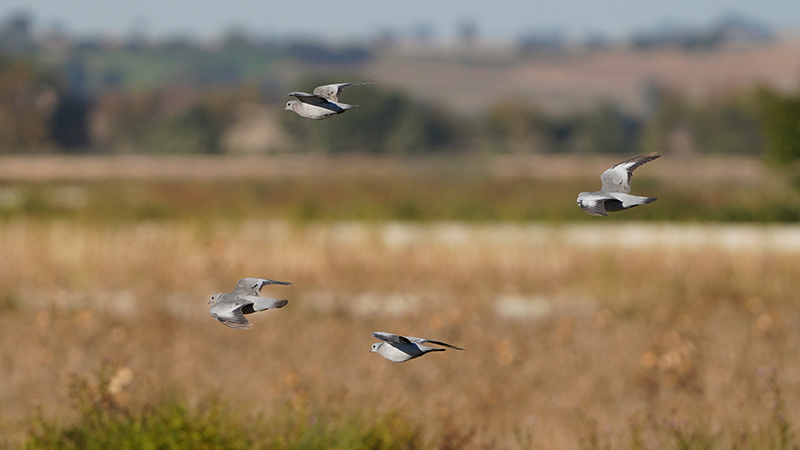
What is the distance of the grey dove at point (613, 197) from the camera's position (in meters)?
1.33

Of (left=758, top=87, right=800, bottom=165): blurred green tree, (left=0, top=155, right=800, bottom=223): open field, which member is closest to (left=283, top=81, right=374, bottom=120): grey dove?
(left=0, top=155, right=800, bottom=223): open field

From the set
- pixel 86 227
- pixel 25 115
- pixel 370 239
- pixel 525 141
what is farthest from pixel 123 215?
pixel 525 141

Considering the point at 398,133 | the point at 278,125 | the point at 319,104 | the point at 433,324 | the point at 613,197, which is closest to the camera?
the point at 613,197

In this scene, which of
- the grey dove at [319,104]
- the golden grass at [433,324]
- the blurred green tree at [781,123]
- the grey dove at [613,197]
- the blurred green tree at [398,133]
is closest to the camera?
the grey dove at [613,197]

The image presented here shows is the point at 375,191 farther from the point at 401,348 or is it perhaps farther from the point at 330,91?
the point at 401,348

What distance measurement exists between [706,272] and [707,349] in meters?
3.34

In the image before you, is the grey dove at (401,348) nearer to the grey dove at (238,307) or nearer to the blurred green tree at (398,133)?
the grey dove at (238,307)

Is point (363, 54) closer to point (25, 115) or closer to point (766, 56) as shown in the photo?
point (766, 56)

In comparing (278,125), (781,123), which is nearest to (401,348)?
(781,123)

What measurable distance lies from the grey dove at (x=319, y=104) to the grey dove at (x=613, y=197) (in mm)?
407

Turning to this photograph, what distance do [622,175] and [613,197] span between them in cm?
15

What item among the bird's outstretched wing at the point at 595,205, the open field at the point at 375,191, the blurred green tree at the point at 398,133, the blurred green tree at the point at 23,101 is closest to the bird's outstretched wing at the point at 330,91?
the bird's outstretched wing at the point at 595,205

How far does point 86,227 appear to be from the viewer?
1566 cm

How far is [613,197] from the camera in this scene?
135 centimetres
